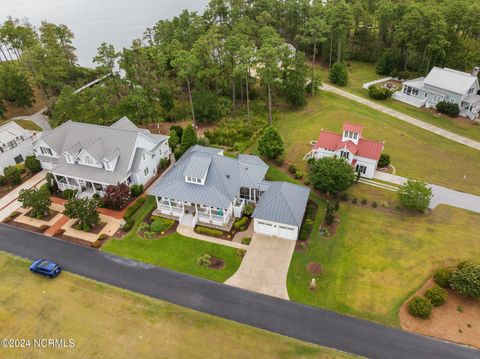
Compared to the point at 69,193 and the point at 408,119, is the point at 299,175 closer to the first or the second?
the point at 408,119

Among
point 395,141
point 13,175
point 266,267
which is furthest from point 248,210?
point 13,175

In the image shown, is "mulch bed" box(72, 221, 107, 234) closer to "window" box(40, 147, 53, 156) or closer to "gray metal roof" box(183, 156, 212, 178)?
"gray metal roof" box(183, 156, 212, 178)

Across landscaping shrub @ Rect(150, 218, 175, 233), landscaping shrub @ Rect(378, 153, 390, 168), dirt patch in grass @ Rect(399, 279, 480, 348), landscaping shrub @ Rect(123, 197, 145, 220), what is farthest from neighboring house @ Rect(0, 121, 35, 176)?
dirt patch in grass @ Rect(399, 279, 480, 348)

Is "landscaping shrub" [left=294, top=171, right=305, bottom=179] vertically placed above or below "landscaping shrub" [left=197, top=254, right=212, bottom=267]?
above

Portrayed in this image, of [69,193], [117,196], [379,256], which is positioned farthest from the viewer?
[69,193]

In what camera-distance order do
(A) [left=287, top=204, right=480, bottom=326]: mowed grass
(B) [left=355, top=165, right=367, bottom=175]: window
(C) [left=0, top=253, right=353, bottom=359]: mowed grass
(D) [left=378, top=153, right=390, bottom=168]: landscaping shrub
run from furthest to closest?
(D) [left=378, top=153, right=390, bottom=168]: landscaping shrub, (B) [left=355, top=165, right=367, bottom=175]: window, (A) [left=287, top=204, right=480, bottom=326]: mowed grass, (C) [left=0, top=253, right=353, bottom=359]: mowed grass

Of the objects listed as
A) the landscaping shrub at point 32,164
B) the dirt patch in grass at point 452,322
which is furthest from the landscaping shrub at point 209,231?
the landscaping shrub at point 32,164
